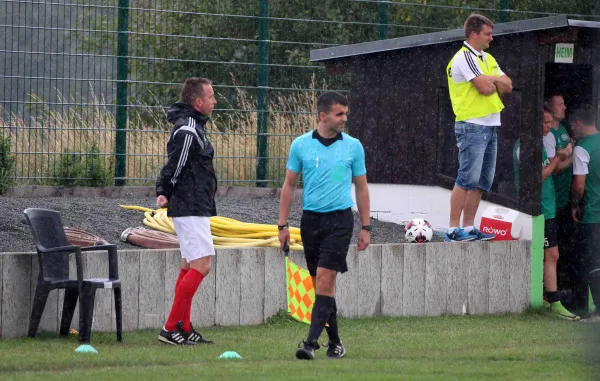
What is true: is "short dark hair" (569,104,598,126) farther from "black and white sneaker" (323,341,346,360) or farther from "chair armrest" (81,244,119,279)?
"chair armrest" (81,244,119,279)

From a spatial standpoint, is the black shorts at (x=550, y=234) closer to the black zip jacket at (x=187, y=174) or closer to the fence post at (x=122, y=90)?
the black zip jacket at (x=187, y=174)

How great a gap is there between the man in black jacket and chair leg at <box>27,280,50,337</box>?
3.04 ft

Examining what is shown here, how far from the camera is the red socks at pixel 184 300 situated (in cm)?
912

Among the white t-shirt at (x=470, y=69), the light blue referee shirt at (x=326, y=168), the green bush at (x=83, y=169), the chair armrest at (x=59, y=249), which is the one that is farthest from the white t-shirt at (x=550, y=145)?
the chair armrest at (x=59, y=249)

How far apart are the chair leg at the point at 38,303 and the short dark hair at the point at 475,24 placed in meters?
5.13

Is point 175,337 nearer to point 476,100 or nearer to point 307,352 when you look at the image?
point 307,352

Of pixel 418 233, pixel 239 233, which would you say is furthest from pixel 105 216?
pixel 418 233

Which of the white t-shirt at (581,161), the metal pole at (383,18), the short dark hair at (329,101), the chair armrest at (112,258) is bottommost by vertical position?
the chair armrest at (112,258)

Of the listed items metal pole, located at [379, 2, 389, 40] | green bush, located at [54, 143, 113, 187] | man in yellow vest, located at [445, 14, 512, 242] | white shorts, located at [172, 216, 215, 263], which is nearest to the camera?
white shorts, located at [172, 216, 215, 263]

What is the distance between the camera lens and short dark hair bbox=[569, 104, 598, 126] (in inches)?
495

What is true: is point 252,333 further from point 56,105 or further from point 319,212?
point 56,105

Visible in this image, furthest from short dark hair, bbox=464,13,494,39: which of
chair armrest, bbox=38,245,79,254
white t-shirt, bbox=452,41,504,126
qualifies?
chair armrest, bbox=38,245,79,254

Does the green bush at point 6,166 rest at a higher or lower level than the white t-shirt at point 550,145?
lower

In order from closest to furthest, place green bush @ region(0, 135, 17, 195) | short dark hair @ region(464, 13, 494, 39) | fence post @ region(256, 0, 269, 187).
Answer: short dark hair @ region(464, 13, 494, 39) < green bush @ region(0, 135, 17, 195) < fence post @ region(256, 0, 269, 187)
